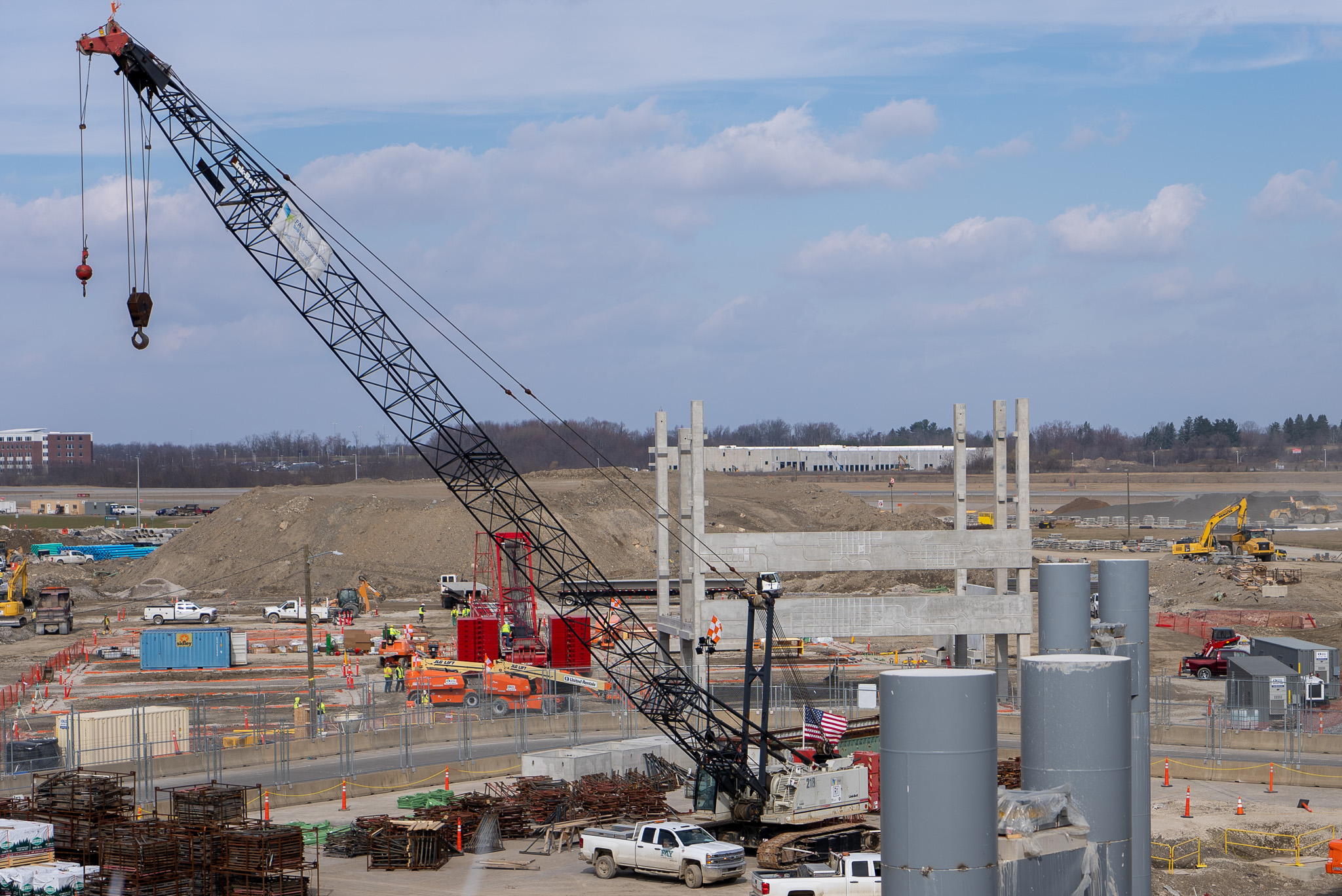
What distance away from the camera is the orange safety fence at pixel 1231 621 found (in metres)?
77.8

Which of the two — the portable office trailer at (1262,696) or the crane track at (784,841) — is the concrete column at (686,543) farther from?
the portable office trailer at (1262,696)

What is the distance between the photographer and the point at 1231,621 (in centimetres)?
7981

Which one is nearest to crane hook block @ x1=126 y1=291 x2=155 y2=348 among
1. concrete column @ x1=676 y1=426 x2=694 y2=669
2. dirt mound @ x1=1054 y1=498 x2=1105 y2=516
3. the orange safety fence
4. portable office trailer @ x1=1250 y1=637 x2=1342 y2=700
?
concrete column @ x1=676 y1=426 x2=694 y2=669

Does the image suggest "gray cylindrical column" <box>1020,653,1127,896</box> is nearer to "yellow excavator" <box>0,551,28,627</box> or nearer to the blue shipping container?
the blue shipping container

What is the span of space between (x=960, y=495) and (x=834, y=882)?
2922cm

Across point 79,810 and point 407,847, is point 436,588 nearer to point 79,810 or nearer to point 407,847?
point 407,847

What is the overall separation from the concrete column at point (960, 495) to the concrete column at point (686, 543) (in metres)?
11.2

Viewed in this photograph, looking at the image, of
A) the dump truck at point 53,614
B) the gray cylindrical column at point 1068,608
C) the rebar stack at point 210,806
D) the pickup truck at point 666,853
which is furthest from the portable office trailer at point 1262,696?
the dump truck at point 53,614

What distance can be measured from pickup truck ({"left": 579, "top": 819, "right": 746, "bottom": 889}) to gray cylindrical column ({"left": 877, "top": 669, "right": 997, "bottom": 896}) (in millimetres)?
20522

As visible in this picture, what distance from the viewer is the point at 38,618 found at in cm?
7975

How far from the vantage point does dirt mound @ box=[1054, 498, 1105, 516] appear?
6585 inches

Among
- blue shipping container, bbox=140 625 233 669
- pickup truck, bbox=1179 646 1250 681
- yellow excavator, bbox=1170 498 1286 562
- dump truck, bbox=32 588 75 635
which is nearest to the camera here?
pickup truck, bbox=1179 646 1250 681

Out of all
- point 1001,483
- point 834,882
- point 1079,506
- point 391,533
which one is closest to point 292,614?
point 391,533

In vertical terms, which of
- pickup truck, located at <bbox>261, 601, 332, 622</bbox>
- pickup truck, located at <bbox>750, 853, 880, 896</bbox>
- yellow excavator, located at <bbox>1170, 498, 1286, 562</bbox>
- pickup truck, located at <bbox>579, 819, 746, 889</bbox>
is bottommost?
pickup truck, located at <bbox>261, 601, 332, 622</bbox>
